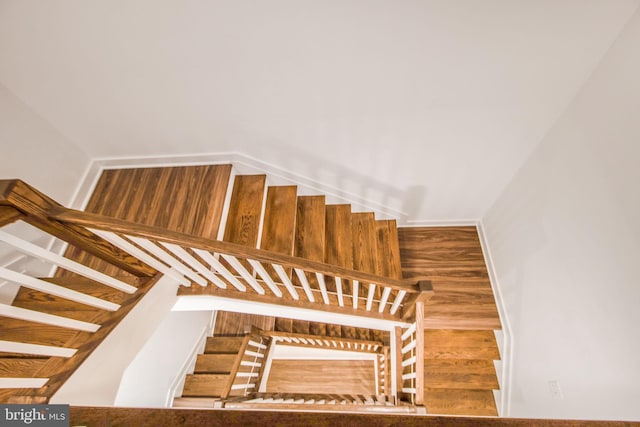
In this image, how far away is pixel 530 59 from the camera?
1.37 meters

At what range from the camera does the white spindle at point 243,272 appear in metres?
1.27

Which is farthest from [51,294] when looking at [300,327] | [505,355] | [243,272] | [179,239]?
[505,355]

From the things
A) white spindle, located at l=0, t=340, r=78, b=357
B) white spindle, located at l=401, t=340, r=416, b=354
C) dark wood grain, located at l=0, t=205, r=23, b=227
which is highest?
dark wood grain, located at l=0, t=205, r=23, b=227

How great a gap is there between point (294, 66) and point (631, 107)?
161 cm

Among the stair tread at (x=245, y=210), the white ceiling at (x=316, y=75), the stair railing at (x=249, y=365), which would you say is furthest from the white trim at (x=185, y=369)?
the white ceiling at (x=316, y=75)

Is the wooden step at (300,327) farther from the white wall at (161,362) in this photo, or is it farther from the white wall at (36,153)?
the white wall at (36,153)

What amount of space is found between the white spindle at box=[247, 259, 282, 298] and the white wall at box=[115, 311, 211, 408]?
1.58 m

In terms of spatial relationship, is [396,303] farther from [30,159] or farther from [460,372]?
[30,159]

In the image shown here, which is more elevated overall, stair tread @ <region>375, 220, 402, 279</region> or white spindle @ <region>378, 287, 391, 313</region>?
stair tread @ <region>375, 220, 402, 279</region>

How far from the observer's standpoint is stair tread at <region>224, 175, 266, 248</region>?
6.82ft

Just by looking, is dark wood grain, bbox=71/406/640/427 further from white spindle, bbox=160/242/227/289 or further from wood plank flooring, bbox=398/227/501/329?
wood plank flooring, bbox=398/227/501/329

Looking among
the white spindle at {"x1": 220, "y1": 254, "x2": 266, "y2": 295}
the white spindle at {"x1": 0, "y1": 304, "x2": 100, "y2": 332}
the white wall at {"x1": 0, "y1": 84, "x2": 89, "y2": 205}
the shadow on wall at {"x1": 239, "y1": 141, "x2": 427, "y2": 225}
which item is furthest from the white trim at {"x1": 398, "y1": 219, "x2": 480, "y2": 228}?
the white wall at {"x1": 0, "y1": 84, "x2": 89, "y2": 205}

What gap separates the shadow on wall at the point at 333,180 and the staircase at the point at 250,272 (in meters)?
0.12

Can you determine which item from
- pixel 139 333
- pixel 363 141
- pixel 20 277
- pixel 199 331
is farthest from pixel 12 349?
pixel 199 331
